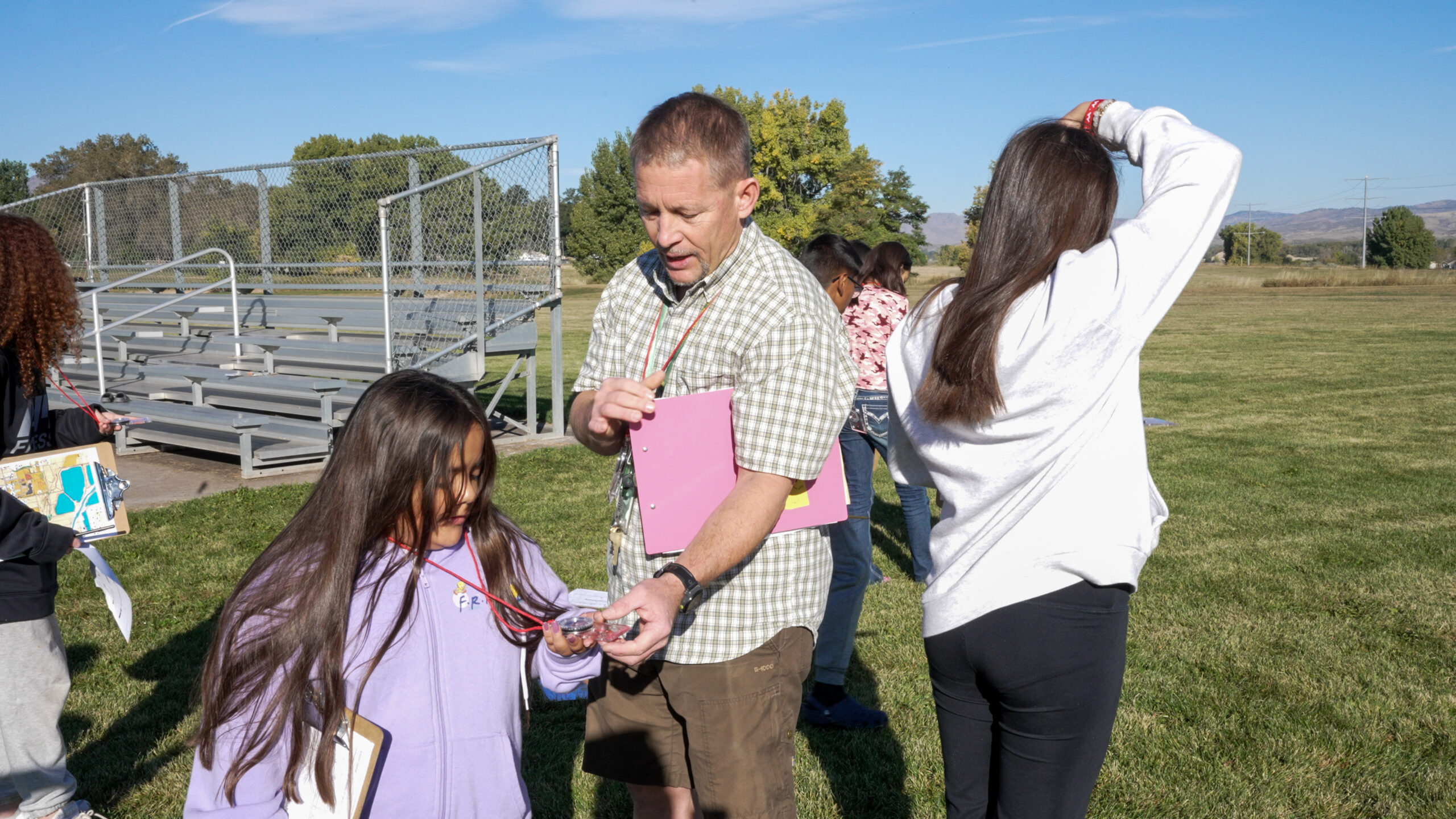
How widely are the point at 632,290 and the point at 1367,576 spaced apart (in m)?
5.88

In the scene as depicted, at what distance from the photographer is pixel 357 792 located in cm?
172

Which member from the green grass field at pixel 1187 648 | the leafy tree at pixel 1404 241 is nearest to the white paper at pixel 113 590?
the green grass field at pixel 1187 648

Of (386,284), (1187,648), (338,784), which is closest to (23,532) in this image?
(338,784)

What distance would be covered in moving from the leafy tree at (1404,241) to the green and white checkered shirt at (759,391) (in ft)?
292

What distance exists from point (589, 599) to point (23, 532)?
1.68 meters

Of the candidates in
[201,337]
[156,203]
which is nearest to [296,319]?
[201,337]

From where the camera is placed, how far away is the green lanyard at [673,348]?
2.11m

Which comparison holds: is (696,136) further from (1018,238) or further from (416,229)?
(416,229)

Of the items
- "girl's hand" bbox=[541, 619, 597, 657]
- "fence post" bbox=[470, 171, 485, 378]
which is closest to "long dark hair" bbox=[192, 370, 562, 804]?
"girl's hand" bbox=[541, 619, 597, 657]

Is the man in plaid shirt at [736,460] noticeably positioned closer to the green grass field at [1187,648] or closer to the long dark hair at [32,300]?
the green grass field at [1187,648]

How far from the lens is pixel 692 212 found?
1982mm

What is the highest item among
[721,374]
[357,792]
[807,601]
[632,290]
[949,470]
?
[632,290]

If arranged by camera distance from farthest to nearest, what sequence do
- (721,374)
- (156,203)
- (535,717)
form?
(156,203), (535,717), (721,374)

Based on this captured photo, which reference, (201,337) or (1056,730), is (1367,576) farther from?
(201,337)
